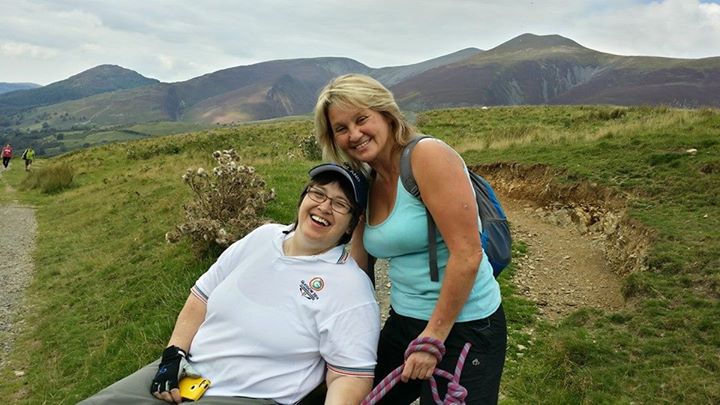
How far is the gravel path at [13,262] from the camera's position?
7262 mm

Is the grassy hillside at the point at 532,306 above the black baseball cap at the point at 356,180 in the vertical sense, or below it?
below

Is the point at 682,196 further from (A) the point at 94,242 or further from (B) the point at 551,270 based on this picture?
(A) the point at 94,242

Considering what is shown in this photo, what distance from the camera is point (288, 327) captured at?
96.0 inches

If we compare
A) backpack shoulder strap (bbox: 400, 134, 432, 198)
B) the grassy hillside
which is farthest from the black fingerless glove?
the grassy hillside

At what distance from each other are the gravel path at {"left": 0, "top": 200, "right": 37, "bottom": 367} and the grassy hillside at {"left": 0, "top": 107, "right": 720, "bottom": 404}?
0.22 metres

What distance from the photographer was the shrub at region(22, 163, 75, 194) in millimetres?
20391

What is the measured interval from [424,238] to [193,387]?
1.42 meters

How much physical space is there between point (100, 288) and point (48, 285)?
1.63 m

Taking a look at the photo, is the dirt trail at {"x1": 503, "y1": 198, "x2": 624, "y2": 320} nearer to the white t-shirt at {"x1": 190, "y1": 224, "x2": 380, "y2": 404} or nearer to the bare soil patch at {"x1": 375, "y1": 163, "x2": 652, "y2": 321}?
the bare soil patch at {"x1": 375, "y1": 163, "x2": 652, "y2": 321}

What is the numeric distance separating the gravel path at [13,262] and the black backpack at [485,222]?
6.50 metres

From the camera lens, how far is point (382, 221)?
2.31 metres

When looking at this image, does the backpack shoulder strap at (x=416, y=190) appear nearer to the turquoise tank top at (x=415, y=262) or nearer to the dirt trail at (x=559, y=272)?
the turquoise tank top at (x=415, y=262)

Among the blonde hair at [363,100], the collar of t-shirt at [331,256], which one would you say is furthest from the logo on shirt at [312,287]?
the blonde hair at [363,100]

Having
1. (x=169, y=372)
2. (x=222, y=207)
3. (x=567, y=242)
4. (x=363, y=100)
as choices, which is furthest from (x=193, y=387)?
(x=567, y=242)
